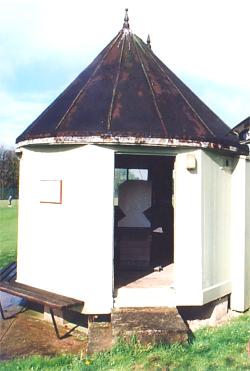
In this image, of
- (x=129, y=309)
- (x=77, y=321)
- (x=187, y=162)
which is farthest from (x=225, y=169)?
(x=77, y=321)

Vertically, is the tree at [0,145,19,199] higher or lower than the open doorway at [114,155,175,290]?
higher

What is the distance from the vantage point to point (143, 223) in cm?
910

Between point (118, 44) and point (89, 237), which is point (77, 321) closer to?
Result: point (89, 237)

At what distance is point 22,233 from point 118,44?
3692mm

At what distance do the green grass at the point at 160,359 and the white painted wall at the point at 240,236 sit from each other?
148 centimetres

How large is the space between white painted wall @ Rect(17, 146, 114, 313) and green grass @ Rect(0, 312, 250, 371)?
101 centimetres

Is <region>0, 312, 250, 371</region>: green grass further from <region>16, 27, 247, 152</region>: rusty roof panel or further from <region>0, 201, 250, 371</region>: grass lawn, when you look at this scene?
<region>16, 27, 247, 152</region>: rusty roof panel

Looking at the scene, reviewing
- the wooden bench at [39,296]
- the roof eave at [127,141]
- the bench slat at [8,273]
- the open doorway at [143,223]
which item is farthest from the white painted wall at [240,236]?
the bench slat at [8,273]

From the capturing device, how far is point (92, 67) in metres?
7.41

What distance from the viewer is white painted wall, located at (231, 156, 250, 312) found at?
693 cm

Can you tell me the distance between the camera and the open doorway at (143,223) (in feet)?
25.4

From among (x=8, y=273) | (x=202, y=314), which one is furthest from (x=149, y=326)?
(x=8, y=273)

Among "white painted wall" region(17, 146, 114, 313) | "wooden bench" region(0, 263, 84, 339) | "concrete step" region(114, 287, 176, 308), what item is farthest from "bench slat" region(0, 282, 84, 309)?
"concrete step" region(114, 287, 176, 308)

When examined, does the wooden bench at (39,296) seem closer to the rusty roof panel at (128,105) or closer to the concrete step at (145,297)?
the concrete step at (145,297)
